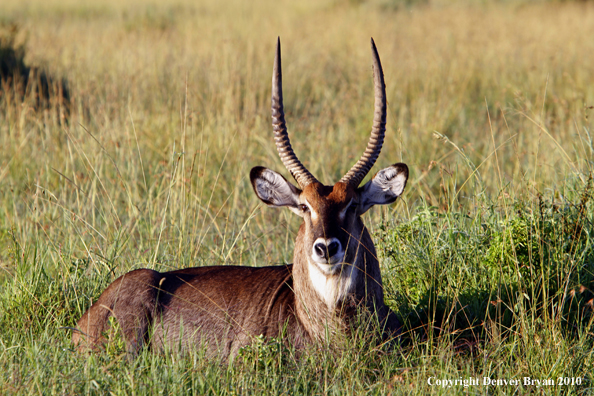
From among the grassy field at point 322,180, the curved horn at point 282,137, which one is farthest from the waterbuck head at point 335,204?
the grassy field at point 322,180

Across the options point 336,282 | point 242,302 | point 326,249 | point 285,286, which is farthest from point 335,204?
point 242,302

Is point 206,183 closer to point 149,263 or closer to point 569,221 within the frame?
point 149,263

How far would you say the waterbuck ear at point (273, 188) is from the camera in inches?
147

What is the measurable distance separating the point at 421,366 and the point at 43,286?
2504 millimetres

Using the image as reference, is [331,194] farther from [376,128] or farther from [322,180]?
[322,180]

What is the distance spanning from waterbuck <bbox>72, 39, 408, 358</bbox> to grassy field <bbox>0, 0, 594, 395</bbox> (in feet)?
0.61

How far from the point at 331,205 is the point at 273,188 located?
1.55 feet

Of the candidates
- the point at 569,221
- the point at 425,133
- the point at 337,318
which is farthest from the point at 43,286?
the point at 425,133

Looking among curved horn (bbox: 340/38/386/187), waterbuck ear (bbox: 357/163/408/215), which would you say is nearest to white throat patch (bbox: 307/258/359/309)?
waterbuck ear (bbox: 357/163/408/215)

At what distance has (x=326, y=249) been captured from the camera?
127 inches

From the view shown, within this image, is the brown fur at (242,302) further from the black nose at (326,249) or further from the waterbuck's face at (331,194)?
the black nose at (326,249)

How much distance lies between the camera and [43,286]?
4.29m

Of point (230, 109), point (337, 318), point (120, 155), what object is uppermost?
point (230, 109)

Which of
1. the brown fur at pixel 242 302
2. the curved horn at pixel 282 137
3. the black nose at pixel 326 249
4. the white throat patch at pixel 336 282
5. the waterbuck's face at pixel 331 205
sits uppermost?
the curved horn at pixel 282 137
